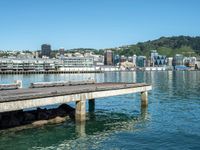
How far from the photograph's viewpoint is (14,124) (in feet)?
151

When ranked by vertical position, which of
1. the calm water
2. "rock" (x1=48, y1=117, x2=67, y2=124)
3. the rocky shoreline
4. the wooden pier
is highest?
the wooden pier

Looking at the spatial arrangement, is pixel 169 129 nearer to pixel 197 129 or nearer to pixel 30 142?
pixel 197 129

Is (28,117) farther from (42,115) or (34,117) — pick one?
(42,115)

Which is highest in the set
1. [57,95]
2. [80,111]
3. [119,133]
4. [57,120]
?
[57,95]

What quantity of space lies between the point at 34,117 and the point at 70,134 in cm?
837

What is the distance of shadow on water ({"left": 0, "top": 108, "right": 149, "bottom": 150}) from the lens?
126 feet

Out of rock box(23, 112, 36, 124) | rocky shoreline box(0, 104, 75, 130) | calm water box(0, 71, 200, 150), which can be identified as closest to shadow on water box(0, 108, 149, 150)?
calm water box(0, 71, 200, 150)

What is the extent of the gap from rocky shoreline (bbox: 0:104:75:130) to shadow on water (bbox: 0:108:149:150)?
1787mm

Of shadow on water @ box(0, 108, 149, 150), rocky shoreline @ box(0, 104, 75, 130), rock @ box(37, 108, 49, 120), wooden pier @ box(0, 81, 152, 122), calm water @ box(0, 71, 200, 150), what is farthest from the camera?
rock @ box(37, 108, 49, 120)

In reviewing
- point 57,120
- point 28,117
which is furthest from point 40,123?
point 57,120

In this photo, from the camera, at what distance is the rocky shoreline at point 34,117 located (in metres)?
46.0

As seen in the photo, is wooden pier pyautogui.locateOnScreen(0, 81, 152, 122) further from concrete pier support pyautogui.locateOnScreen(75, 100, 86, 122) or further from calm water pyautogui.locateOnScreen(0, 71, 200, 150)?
calm water pyautogui.locateOnScreen(0, 71, 200, 150)

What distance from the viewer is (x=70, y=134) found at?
43438mm

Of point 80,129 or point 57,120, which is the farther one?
point 57,120
